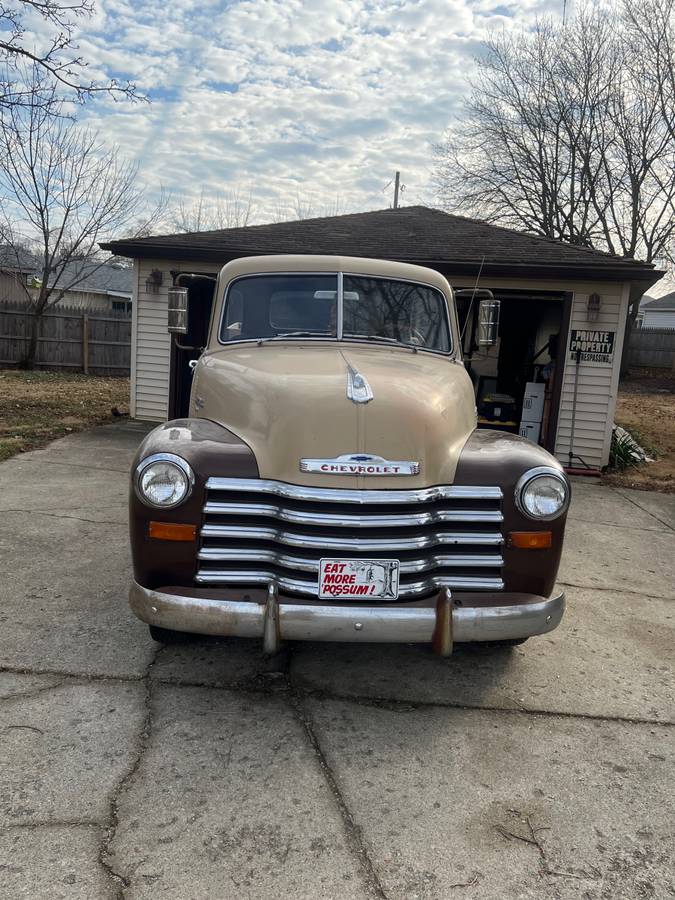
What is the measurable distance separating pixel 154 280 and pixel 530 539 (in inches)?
365

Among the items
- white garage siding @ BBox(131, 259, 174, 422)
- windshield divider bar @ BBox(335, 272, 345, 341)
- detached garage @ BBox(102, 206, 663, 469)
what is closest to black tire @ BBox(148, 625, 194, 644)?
windshield divider bar @ BBox(335, 272, 345, 341)

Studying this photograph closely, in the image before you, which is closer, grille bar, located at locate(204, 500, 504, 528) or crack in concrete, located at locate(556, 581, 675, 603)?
grille bar, located at locate(204, 500, 504, 528)

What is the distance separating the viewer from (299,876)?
215 centimetres

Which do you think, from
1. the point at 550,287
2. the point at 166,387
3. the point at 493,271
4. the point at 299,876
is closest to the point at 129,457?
the point at 166,387

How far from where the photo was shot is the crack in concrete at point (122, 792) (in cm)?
209

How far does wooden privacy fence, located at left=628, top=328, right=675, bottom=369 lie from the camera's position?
3141 cm

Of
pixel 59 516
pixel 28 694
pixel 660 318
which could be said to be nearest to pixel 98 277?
pixel 59 516

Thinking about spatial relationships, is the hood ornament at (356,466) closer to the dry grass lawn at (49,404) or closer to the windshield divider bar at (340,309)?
the windshield divider bar at (340,309)

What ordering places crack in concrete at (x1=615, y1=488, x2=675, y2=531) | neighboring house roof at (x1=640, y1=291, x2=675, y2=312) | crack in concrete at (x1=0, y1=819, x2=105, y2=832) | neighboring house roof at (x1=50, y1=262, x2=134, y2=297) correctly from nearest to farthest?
crack in concrete at (x1=0, y1=819, x2=105, y2=832)
crack in concrete at (x1=615, y1=488, x2=675, y2=531)
neighboring house roof at (x1=50, y1=262, x2=134, y2=297)
neighboring house roof at (x1=640, y1=291, x2=675, y2=312)

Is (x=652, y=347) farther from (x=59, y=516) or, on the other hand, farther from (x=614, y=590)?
(x=59, y=516)

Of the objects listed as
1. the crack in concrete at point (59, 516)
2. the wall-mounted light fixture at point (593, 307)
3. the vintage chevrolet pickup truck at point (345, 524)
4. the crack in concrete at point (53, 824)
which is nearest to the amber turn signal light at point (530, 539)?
the vintage chevrolet pickup truck at point (345, 524)

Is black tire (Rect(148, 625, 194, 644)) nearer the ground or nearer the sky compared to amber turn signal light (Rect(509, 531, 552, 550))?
nearer the ground

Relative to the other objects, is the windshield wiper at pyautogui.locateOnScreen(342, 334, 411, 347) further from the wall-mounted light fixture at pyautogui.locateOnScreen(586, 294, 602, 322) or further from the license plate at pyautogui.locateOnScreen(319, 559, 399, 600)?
the wall-mounted light fixture at pyautogui.locateOnScreen(586, 294, 602, 322)

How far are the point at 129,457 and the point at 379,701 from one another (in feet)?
20.3
